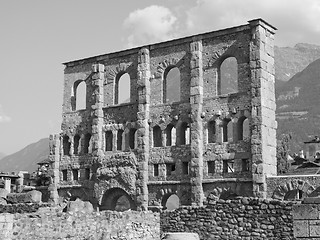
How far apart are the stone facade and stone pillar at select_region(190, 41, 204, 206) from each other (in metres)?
0.06

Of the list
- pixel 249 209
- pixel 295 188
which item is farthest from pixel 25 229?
pixel 295 188

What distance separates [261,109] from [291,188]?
14.5ft

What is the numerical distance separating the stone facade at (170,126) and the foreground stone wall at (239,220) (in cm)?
1113

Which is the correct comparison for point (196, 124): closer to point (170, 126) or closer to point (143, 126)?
point (170, 126)

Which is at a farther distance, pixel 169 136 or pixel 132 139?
pixel 132 139

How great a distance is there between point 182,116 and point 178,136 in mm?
1165

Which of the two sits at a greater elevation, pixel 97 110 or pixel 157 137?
pixel 97 110

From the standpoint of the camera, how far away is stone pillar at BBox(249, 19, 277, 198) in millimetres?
28625

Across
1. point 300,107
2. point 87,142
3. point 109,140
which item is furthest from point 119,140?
point 300,107

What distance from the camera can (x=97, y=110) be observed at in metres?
35.2

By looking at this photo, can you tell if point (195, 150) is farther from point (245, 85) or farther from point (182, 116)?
point (245, 85)

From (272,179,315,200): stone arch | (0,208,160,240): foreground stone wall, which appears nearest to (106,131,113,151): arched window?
(272,179,315,200): stone arch

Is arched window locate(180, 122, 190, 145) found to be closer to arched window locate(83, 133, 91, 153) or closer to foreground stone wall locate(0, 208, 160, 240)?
arched window locate(83, 133, 91, 153)

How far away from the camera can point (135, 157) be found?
3316 centimetres
